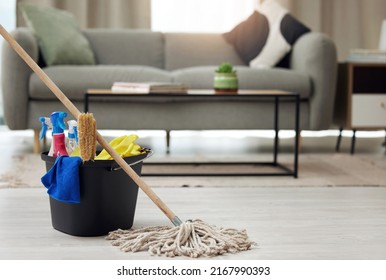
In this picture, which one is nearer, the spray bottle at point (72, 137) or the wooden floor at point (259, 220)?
the wooden floor at point (259, 220)

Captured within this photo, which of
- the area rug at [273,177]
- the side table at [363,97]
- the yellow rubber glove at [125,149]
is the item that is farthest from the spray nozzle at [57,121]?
the side table at [363,97]

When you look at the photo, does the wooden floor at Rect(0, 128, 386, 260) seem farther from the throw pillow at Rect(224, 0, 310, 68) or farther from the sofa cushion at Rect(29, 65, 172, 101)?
the throw pillow at Rect(224, 0, 310, 68)

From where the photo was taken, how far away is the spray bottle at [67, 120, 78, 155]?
6.61 feet

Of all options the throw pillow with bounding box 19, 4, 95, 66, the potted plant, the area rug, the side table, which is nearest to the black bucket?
the area rug

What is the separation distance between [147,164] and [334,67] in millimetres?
1275

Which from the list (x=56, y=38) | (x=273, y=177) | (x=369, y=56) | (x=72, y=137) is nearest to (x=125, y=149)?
(x=72, y=137)

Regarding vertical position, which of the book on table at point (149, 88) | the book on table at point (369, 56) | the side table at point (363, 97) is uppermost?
the book on table at point (369, 56)

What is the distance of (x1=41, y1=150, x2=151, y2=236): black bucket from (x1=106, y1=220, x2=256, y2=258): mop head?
8 centimetres

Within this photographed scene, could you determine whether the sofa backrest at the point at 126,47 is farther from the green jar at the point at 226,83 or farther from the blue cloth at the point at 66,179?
the blue cloth at the point at 66,179

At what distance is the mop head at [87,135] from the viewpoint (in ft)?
6.00

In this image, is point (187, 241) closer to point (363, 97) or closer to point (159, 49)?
point (363, 97)

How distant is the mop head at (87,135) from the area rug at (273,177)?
0.96 m

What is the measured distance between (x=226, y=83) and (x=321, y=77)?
94cm
